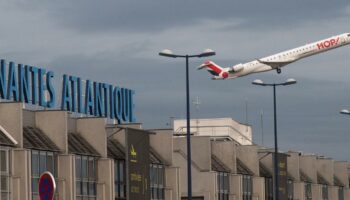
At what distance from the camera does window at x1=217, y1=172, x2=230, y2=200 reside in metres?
102

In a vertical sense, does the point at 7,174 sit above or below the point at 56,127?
below

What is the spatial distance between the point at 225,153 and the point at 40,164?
37249 mm

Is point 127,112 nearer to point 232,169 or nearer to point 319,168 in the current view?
point 232,169

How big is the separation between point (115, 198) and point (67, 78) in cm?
982

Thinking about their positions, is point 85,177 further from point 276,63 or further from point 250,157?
point 276,63

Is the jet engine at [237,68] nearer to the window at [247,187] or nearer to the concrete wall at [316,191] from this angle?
the concrete wall at [316,191]

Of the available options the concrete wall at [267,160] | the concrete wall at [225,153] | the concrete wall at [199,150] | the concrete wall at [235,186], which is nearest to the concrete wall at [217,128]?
the concrete wall at [267,160]

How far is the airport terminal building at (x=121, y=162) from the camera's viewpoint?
69375 millimetres

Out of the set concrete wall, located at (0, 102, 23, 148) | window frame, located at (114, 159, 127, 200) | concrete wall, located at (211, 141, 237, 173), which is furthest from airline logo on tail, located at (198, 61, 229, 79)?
concrete wall, located at (0, 102, 23, 148)

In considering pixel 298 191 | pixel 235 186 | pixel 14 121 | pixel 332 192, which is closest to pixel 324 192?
pixel 332 192

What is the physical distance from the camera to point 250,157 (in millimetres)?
112500

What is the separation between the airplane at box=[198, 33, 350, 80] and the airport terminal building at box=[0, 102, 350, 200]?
1002cm

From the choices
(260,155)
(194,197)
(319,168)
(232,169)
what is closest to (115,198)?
(194,197)

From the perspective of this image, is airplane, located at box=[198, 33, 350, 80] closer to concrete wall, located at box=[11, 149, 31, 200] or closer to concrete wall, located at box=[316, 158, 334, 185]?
concrete wall, located at box=[316, 158, 334, 185]
